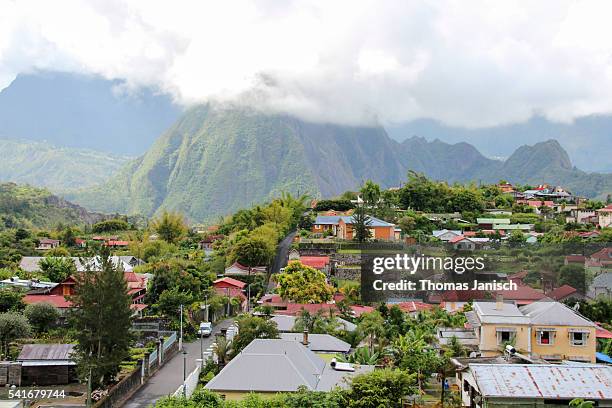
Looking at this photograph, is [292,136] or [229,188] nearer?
[229,188]

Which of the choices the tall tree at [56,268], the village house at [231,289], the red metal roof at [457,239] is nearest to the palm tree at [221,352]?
the village house at [231,289]

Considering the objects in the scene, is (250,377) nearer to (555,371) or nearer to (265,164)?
(555,371)

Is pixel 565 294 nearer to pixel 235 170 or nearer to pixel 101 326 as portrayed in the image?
pixel 101 326

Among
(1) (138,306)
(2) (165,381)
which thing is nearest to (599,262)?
(1) (138,306)

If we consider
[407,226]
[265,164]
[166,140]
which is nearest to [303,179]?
[265,164]

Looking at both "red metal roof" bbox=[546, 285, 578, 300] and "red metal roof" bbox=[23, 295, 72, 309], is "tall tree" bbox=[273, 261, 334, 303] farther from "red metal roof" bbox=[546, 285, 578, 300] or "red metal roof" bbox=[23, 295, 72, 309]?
"red metal roof" bbox=[546, 285, 578, 300]

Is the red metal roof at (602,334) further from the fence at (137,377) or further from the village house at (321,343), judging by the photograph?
the fence at (137,377)

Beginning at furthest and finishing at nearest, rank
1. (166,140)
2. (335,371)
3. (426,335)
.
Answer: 1. (166,140)
2. (426,335)
3. (335,371)

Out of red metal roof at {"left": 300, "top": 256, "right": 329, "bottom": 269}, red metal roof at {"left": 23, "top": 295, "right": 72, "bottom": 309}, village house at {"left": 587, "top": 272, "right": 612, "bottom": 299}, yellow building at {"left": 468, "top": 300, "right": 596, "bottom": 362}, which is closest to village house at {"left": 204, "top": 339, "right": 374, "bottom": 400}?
yellow building at {"left": 468, "top": 300, "right": 596, "bottom": 362}
